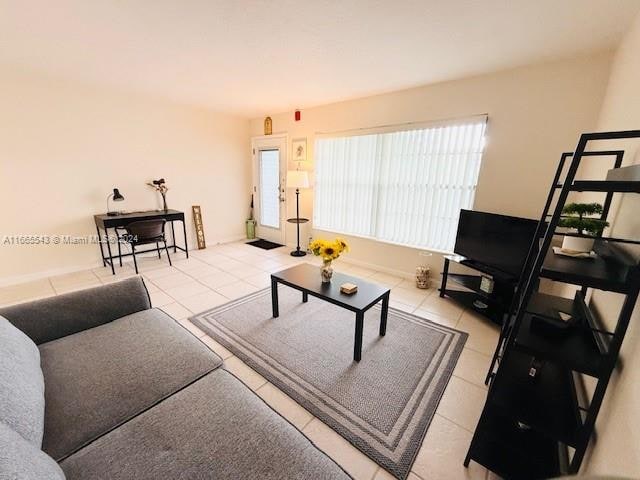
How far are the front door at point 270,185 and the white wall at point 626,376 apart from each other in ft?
13.1

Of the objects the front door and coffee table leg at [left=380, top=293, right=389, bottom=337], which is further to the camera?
the front door

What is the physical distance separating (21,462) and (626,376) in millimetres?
1909

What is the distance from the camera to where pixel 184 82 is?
3.07 m

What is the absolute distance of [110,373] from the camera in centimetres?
125

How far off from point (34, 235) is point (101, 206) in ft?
2.49

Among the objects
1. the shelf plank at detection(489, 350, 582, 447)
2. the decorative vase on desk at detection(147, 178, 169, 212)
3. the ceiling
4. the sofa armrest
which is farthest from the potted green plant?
the decorative vase on desk at detection(147, 178, 169, 212)

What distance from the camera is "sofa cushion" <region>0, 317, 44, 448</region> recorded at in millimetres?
857

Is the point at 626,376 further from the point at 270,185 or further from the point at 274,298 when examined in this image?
the point at 270,185

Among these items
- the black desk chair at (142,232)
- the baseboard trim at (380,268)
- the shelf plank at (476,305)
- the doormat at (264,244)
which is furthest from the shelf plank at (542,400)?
the doormat at (264,244)

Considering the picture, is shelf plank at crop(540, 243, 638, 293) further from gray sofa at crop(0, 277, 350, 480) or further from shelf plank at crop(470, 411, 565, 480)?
gray sofa at crop(0, 277, 350, 480)

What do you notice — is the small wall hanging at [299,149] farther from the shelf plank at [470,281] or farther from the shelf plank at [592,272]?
the shelf plank at [592,272]

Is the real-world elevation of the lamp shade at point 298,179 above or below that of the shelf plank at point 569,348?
above

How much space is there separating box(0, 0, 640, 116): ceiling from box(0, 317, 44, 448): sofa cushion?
6.48 ft

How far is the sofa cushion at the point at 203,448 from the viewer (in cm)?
85
